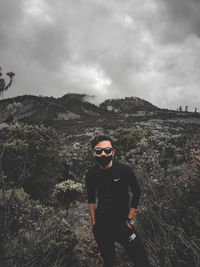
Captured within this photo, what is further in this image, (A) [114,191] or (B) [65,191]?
(B) [65,191]

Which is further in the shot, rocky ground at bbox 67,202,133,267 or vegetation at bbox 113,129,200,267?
rocky ground at bbox 67,202,133,267

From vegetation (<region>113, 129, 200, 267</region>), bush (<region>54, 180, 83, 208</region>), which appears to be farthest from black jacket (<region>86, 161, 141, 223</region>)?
bush (<region>54, 180, 83, 208</region>)

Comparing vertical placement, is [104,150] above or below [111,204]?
above

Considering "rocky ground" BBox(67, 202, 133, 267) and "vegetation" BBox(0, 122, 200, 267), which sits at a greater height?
"vegetation" BBox(0, 122, 200, 267)

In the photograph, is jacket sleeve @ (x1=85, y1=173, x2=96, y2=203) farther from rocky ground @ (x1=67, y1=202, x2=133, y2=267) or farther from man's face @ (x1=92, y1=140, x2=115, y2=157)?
rocky ground @ (x1=67, y1=202, x2=133, y2=267)

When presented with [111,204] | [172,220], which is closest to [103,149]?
[111,204]

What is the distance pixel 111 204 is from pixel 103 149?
A: 66 centimetres

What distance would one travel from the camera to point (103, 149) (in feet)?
7.47

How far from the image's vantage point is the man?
2.11m

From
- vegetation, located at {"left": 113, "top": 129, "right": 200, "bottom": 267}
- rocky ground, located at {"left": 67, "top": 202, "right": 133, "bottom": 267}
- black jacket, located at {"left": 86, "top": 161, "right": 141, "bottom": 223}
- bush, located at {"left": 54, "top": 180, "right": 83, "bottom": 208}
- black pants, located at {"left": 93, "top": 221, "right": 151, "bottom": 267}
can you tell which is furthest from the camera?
bush, located at {"left": 54, "top": 180, "right": 83, "bottom": 208}

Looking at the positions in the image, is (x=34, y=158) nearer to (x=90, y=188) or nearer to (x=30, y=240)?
(x=30, y=240)

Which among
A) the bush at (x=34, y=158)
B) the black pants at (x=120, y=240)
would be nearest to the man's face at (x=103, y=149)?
the black pants at (x=120, y=240)

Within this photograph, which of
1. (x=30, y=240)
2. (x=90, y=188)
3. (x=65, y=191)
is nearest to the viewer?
(x=90, y=188)

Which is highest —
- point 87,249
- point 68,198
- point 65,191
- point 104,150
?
point 104,150
